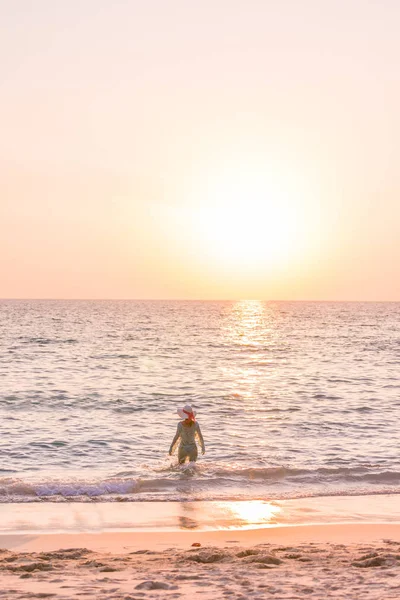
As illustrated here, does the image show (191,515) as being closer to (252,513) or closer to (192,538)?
(252,513)

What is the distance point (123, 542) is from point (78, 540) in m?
0.66

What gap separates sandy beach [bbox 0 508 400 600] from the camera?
7.04 metres

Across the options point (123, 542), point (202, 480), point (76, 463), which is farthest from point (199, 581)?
point (76, 463)

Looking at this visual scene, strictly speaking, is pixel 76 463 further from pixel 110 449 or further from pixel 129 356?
pixel 129 356

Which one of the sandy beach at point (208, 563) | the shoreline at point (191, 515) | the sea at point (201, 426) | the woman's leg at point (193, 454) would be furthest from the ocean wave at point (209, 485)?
the sandy beach at point (208, 563)

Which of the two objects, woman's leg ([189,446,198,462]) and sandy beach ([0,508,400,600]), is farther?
woman's leg ([189,446,198,462])

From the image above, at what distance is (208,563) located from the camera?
8.34 m

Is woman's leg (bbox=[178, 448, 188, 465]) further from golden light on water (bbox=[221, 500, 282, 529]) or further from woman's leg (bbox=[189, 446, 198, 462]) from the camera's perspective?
golden light on water (bbox=[221, 500, 282, 529])

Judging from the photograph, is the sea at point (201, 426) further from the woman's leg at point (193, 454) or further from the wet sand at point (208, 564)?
the wet sand at point (208, 564)

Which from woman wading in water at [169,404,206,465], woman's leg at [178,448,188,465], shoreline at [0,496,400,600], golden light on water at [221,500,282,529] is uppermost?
woman wading in water at [169,404,206,465]

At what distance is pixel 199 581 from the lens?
7449 millimetres

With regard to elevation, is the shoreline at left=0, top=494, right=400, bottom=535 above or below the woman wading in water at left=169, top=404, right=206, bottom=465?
below

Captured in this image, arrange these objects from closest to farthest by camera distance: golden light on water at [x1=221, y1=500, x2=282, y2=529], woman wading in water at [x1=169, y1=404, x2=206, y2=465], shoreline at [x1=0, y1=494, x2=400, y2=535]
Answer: shoreline at [x1=0, y1=494, x2=400, y2=535] → golden light on water at [x1=221, y1=500, x2=282, y2=529] → woman wading in water at [x1=169, y1=404, x2=206, y2=465]

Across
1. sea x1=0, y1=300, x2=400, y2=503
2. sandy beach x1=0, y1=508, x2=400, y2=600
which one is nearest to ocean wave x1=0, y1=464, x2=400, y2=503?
sea x1=0, y1=300, x2=400, y2=503
